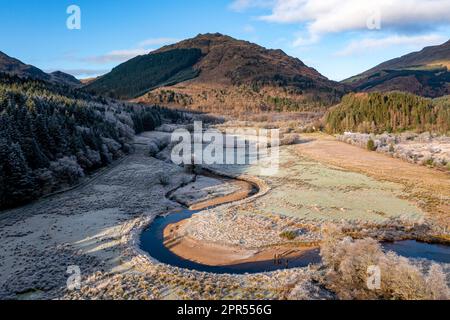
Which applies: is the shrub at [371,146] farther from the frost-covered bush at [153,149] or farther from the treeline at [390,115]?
the frost-covered bush at [153,149]

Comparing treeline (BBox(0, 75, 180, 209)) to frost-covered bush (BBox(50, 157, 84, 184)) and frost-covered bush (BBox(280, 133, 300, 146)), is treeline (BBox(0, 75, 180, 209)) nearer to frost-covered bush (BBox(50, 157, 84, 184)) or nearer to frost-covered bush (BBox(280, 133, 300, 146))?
frost-covered bush (BBox(50, 157, 84, 184))

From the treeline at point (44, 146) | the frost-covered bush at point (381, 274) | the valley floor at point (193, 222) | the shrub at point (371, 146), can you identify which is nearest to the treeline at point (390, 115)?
the shrub at point (371, 146)

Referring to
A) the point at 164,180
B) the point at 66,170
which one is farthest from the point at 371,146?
the point at 66,170

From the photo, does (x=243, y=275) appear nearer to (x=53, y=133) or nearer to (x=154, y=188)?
(x=154, y=188)

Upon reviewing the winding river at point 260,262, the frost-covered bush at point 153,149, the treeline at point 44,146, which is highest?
the treeline at point 44,146

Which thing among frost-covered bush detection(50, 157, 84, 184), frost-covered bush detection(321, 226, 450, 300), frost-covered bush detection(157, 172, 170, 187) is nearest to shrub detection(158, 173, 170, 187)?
frost-covered bush detection(157, 172, 170, 187)

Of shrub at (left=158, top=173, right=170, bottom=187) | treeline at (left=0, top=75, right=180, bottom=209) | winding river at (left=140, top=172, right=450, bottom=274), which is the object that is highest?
treeline at (left=0, top=75, right=180, bottom=209)
